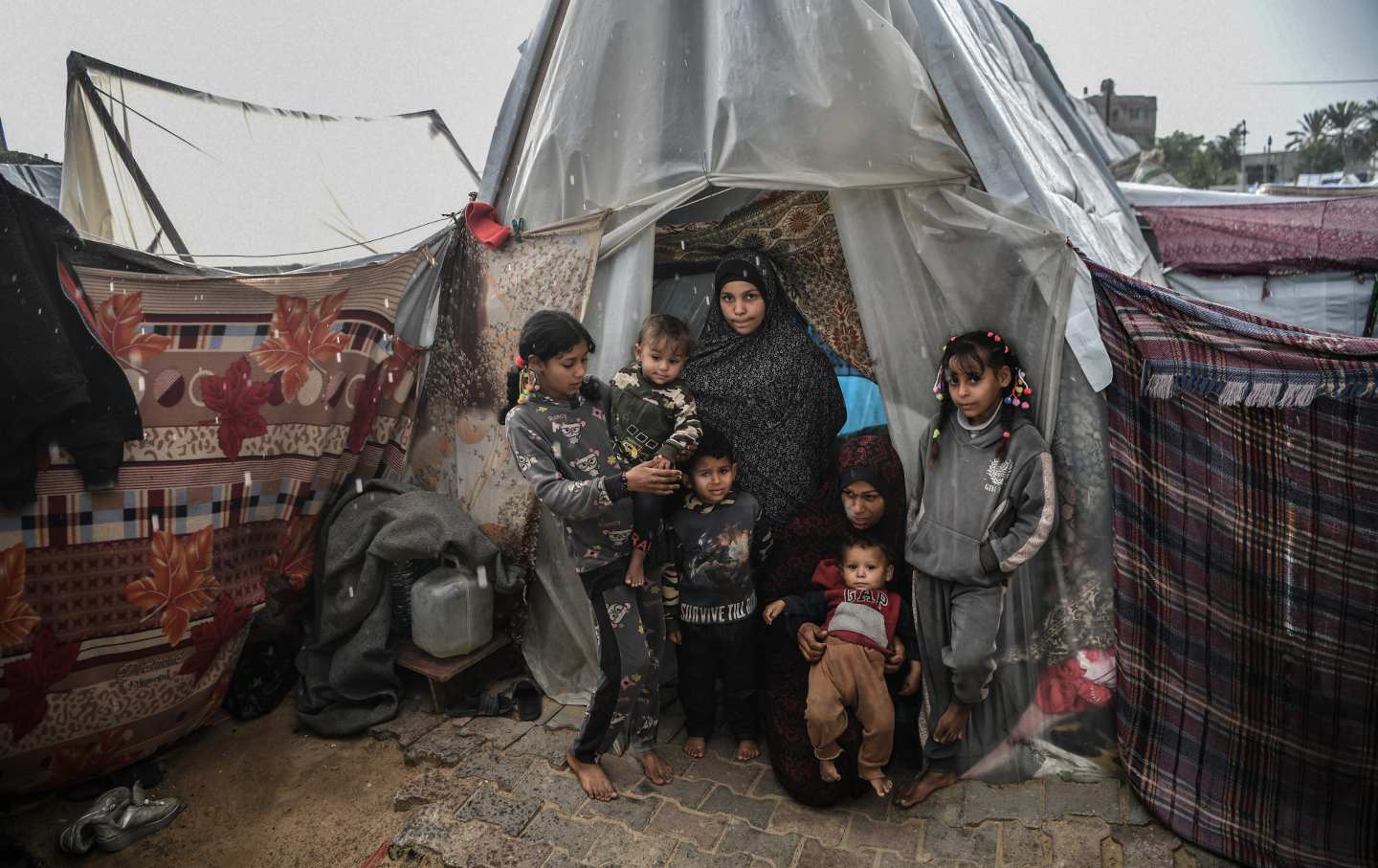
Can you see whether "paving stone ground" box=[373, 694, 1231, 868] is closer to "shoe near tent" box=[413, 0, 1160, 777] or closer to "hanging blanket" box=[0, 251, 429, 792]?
"shoe near tent" box=[413, 0, 1160, 777]

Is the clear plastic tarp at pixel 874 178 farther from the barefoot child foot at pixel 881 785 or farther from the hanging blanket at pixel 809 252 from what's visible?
the barefoot child foot at pixel 881 785

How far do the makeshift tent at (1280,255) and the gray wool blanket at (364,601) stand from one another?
5843mm

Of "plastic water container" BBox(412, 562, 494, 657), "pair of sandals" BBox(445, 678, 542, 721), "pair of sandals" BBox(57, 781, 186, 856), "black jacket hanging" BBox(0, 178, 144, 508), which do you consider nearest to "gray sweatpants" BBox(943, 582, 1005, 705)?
"pair of sandals" BBox(445, 678, 542, 721)

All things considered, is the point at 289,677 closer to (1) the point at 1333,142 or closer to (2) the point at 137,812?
(2) the point at 137,812

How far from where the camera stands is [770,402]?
2.93m

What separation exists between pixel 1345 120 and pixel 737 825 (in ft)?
165

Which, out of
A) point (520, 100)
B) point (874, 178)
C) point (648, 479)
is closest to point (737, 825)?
point (648, 479)

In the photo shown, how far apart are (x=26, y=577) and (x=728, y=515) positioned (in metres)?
2.41

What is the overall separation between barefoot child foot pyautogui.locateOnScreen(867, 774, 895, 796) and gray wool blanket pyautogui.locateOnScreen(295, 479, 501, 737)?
170 centimetres

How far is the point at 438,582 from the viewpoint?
10.3 feet

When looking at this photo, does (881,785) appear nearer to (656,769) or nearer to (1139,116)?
(656,769)

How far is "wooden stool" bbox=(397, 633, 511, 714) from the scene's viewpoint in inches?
123

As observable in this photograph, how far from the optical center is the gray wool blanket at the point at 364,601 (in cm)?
315

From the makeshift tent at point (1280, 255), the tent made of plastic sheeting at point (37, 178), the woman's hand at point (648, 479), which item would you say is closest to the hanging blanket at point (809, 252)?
the woman's hand at point (648, 479)
